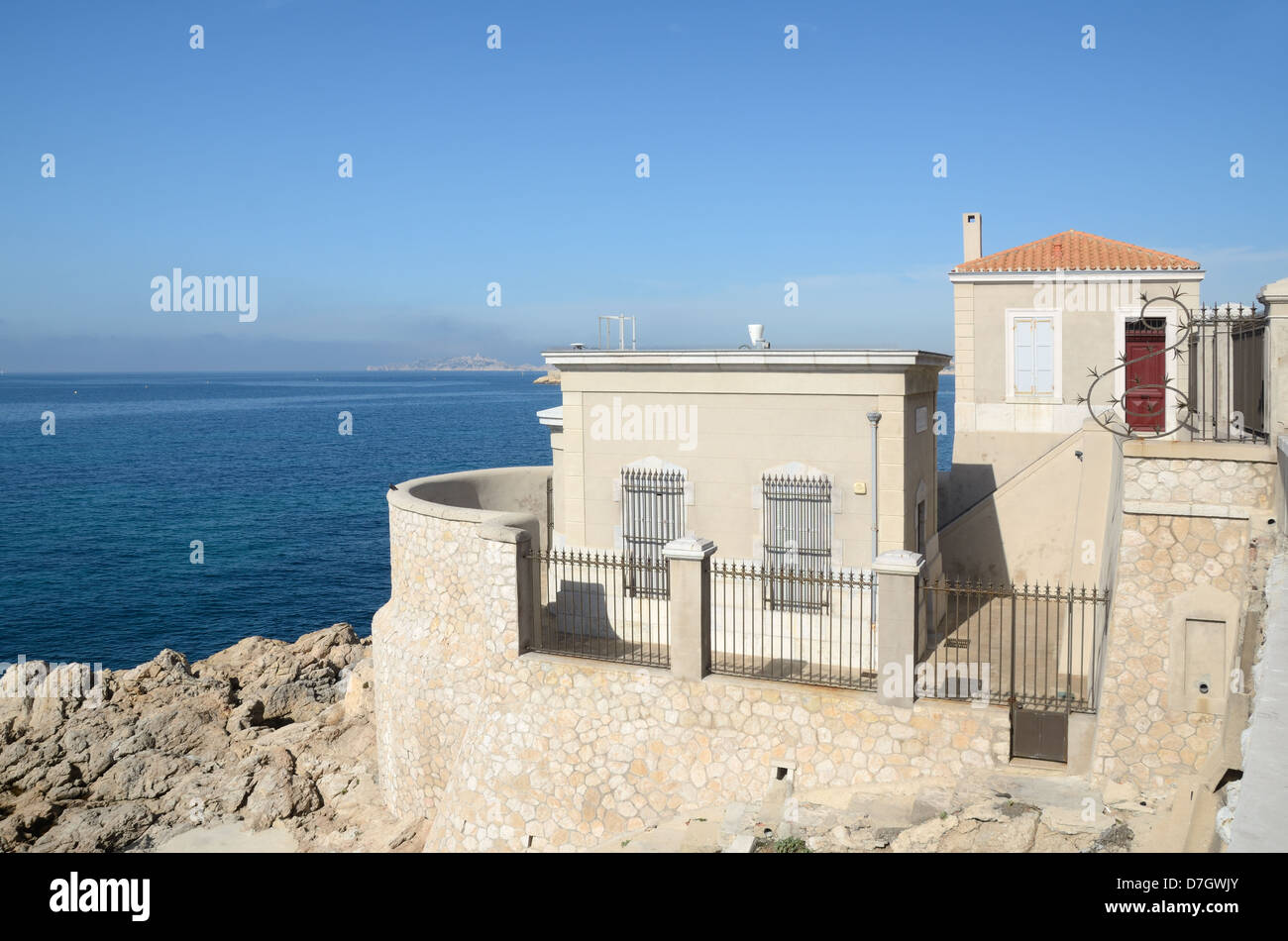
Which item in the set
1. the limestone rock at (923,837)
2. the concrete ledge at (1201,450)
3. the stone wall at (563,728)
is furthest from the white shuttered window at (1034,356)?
the limestone rock at (923,837)

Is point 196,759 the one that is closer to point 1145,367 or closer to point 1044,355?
point 1044,355

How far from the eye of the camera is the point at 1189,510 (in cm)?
1078

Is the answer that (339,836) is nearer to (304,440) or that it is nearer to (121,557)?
(121,557)

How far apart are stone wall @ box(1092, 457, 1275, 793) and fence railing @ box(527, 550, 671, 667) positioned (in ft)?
Answer: 22.2

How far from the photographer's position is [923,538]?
16469 millimetres

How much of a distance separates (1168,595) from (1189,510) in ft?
3.16

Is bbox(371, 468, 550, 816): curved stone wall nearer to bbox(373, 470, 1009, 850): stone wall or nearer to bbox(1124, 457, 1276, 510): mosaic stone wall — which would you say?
bbox(373, 470, 1009, 850): stone wall

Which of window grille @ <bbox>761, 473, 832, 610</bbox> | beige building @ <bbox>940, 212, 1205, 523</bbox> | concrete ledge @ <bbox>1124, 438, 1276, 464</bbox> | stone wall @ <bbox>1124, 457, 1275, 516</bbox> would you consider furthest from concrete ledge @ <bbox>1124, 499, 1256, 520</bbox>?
beige building @ <bbox>940, 212, 1205, 523</bbox>

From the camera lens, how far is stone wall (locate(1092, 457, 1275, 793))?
34.7ft

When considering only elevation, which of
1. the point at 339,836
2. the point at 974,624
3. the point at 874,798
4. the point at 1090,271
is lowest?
the point at 339,836

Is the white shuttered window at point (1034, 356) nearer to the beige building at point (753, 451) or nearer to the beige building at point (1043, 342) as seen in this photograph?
the beige building at point (1043, 342)
